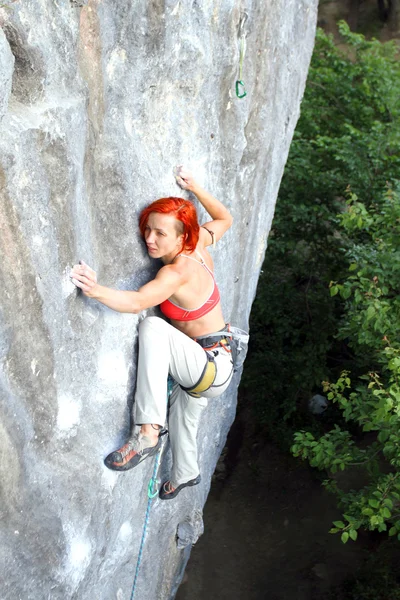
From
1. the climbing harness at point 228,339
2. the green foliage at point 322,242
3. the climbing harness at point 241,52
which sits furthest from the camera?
the green foliage at point 322,242

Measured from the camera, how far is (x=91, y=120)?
3.61 metres

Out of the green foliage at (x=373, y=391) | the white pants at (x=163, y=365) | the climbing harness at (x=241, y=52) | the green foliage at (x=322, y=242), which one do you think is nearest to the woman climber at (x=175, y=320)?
the white pants at (x=163, y=365)

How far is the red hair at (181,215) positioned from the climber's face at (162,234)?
0.07 ft

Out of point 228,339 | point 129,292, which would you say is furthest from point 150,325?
point 228,339

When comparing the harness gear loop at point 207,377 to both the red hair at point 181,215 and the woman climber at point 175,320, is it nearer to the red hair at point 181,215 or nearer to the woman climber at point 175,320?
the woman climber at point 175,320

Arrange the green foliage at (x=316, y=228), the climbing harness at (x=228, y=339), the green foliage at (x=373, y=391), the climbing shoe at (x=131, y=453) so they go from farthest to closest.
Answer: the green foliage at (x=316, y=228)
the green foliage at (x=373, y=391)
the climbing harness at (x=228, y=339)
the climbing shoe at (x=131, y=453)

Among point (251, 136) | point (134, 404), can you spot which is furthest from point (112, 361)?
point (251, 136)

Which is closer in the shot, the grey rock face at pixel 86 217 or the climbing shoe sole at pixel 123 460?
the grey rock face at pixel 86 217

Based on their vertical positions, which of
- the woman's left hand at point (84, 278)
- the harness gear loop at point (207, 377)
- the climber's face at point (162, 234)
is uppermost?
the climber's face at point (162, 234)

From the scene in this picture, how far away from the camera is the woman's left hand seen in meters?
3.50

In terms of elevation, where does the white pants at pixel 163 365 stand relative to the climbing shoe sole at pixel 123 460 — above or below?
above

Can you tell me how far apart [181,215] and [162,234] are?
0.48 ft

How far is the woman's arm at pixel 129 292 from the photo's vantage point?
3.52m

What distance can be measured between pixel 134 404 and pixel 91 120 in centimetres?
160
